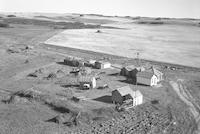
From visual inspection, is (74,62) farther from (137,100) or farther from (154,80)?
(137,100)

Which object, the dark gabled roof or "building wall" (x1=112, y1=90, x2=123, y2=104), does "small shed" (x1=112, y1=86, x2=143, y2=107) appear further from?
the dark gabled roof

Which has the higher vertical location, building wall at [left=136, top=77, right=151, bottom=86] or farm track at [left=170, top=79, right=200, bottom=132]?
building wall at [left=136, top=77, right=151, bottom=86]

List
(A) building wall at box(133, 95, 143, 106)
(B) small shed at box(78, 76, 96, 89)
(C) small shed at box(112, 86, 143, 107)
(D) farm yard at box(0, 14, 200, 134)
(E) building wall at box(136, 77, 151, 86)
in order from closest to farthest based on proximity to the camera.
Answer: (D) farm yard at box(0, 14, 200, 134)
(C) small shed at box(112, 86, 143, 107)
(A) building wall at box(133, 95, 143, 106)
(B) small shed at box(78, 76, 96, 89)
(E) building wall at box(136, 77, 151, 86)

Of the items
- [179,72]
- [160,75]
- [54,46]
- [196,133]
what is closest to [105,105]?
[196,133]

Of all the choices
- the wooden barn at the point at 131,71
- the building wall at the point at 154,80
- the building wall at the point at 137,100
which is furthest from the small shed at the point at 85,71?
the building wall at the point at 137,100

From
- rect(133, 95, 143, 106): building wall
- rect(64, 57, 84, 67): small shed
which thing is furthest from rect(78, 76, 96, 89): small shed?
rect(64, 57, 84, 67): small shed

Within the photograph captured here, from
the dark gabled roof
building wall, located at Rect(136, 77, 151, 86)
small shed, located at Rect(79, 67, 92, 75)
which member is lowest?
small shed, located at Rect(79, 67, 92, 75)

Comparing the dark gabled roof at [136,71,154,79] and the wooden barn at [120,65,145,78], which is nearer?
the dark gabled roof at [136,71,154,79]
